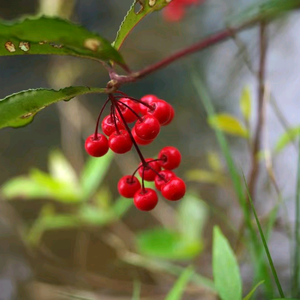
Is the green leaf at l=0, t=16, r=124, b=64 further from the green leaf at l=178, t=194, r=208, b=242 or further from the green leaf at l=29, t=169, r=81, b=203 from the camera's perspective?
the green leaf at l=178, t=194, r=208, b=242

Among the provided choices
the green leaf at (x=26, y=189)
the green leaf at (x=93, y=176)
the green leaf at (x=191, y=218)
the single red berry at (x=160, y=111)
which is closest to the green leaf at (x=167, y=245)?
the green leaf at (x=191, y=218)

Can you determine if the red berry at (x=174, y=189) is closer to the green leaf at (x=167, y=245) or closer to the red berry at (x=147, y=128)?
the red berry at (x=147, y=128)

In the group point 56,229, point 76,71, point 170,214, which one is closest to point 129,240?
point 170,214

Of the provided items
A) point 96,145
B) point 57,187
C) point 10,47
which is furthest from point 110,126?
point 57,187

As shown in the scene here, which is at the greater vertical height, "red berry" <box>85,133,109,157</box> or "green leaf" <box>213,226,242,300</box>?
"red berry" <box>85,133,109,157</box>

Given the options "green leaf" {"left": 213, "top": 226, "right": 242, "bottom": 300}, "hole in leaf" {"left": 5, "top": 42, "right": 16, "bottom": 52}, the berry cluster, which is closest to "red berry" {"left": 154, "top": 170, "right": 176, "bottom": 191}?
the berry cluster

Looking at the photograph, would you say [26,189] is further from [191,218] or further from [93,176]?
[191,218]

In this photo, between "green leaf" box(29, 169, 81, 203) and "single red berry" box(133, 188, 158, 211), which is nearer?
"single red berry" box(133, 188, 158, 211)
